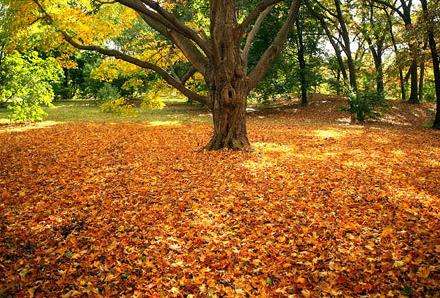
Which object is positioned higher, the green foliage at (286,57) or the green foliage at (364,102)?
the green foliage at (286,57)

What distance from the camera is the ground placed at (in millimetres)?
4785

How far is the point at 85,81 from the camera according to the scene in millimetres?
41906

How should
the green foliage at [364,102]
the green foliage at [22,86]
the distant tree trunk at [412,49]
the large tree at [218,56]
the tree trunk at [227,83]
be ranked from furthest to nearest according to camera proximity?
the green foliage at [364,102] → the green foliage at [22,86] → the distant tree trunk at [412,49] → the tree trunk at [227,83] → the large tree at [218,56]

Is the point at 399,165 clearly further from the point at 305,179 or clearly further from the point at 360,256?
the point at 360,256

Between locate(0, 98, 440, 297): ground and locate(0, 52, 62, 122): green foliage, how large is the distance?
1075 cm

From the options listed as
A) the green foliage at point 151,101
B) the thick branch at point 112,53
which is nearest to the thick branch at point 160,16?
the thick branch at point 112,53

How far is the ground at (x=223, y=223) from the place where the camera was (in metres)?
4.79

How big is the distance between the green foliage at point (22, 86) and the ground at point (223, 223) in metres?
10.8

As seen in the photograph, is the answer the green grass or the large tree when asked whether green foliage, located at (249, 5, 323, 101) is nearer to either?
the green grass

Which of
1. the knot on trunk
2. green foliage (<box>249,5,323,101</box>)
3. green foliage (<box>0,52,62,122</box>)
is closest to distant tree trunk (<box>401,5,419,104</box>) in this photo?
green foliage (<box>249,5,323,101</box>)

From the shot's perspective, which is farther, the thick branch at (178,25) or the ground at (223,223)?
the thick branch at (178,25)

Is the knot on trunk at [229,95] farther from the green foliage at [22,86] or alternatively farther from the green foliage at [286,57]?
the green foliage at [286,57]

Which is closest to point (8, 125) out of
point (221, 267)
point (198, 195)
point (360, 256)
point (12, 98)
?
point (12, 98)

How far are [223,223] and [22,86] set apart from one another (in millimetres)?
19493
